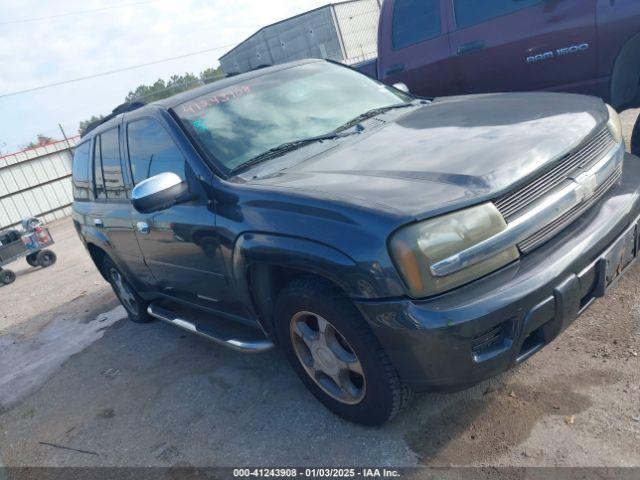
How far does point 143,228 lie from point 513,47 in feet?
11.5

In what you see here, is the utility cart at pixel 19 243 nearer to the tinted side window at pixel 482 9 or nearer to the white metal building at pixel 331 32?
the tinted side window at pixel 482 9

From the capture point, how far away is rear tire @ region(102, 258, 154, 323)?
493cm

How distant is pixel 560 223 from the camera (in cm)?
244

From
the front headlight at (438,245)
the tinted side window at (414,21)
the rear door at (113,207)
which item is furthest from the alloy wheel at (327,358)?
the tinted side window at (414,21)

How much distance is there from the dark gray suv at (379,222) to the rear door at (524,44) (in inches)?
59.1

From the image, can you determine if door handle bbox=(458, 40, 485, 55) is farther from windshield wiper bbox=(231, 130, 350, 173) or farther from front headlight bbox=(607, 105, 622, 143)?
windshield wiper bbox=(231, 130, 350, 173)

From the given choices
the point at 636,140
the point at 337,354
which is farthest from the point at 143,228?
the point at 636,140

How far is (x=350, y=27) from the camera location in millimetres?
36375

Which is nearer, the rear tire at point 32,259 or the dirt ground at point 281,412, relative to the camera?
the dirt ground at point 281,412

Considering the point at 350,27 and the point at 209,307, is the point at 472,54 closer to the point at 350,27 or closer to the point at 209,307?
the point at 209,307

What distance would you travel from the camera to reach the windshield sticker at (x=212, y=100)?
346 centimetres

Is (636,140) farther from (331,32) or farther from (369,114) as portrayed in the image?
(331,32)

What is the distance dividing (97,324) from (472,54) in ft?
15.2

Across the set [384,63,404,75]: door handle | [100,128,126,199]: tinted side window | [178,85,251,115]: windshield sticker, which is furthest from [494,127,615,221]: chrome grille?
[384,63,404,75]: door handle
